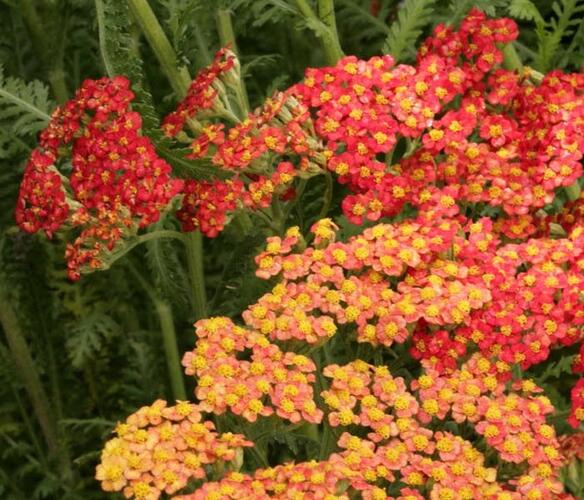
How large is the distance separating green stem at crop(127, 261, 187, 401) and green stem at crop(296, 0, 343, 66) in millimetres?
675

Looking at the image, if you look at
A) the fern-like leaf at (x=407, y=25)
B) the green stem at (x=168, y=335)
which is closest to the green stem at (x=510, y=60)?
the fern-like leaf at (x=407, y=25)

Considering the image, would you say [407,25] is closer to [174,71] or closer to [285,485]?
[174,71]

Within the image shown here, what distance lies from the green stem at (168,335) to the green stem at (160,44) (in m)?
0.49

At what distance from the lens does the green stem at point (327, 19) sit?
7.74 ft

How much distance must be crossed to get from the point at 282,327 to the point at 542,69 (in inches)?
40.5

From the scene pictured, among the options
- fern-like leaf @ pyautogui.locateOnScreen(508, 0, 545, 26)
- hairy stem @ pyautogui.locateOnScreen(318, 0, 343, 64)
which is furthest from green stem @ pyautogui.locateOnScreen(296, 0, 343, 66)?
fern-like leaf @ pyautogui.locateOnScreen(508, 0, 545, 26)

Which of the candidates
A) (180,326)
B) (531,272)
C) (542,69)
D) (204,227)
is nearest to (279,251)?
(204,227)

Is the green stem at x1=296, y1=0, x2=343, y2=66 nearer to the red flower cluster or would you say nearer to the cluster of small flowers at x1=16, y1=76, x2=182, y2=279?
the red flower cluster

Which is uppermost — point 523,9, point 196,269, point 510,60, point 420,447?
point 523,9

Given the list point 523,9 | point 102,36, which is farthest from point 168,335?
point 523,9

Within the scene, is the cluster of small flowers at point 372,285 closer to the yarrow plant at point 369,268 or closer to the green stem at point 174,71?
the yarrow plant at point 369,268

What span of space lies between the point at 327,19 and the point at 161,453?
3.41 feet

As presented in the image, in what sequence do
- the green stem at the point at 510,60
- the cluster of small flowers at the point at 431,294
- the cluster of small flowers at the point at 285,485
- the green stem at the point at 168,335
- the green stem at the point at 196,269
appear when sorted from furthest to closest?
the green stem at the point at 168,335 → the green stem at the point at 510,60 → the green stem at the point at 196,269 → the cluster of small flowers at the point at 431,294 → the cluster of small flowers at the point at 285,485

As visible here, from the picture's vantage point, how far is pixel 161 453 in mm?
1733
